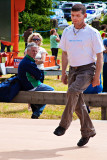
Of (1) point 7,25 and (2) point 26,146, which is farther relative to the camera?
(1) point 7,25

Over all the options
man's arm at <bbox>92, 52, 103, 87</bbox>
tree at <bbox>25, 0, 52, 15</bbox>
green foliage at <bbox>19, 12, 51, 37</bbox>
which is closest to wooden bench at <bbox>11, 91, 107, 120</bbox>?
man's arm at <bbox>92, 52, 103, 87</bbox>

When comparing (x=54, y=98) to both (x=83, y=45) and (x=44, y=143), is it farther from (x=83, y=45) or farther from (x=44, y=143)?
(x=83, y=45)

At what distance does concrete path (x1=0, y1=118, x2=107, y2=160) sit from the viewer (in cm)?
562

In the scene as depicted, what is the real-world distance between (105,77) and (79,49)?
5.20 metres

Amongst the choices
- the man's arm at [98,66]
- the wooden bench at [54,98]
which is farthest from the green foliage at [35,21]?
the man's arm at [98,66]

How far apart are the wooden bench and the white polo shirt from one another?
2482mm

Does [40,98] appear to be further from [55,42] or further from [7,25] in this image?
[55,42]

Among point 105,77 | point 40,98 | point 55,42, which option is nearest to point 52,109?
point 105,77

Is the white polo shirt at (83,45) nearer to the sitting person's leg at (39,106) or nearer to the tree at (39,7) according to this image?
the sitting person's leg at (39,106)

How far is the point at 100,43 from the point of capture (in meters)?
5.77

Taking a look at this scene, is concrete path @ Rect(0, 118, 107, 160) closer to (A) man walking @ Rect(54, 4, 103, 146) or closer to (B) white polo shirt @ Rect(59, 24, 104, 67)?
(A) man walking @ Rect(54, 4, 103, 146)

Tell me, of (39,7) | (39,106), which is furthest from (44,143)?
(39,7)

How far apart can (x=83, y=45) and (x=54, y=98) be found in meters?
2.81

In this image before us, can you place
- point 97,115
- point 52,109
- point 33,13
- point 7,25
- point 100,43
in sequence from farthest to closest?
point 33,13 → point 7,25 → point 52,109 → point 97,115 → point 100,43
